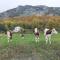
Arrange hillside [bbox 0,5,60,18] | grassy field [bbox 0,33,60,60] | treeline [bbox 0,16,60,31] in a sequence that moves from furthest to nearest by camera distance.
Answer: hillside [bbox 0,5,60,18] < treeline [bbox 0,16,60,31] < grassy field [bbox 0,33,60,60]

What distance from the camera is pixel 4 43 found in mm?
21875

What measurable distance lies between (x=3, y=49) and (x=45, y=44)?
266cm

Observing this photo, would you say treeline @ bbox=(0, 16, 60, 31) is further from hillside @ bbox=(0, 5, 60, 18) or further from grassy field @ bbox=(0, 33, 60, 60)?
hillside @ bbox=(0, 5, 60, 18)

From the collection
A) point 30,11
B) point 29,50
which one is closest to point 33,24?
point 29,50

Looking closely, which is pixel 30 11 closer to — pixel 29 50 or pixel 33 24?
pixel 33 24

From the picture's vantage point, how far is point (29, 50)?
20.5 meters

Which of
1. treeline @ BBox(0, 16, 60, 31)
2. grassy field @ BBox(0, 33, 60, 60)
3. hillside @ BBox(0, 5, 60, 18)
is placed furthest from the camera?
hillside @ BBox(0, 5, 60, 18)

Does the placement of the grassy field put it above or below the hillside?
above

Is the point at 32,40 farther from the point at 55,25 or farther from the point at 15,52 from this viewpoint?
the point at 55,25

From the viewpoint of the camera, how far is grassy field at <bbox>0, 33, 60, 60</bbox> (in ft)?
62.6

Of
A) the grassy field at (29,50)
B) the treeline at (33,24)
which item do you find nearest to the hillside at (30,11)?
the treeline at (33,24)

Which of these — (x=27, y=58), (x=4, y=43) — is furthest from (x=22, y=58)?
(x=4, y=43)

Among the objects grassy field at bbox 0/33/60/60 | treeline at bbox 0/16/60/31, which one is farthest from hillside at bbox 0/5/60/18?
grassy field at bbox 0/33/60/60

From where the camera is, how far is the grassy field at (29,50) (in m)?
19.1
